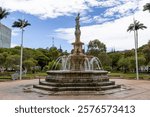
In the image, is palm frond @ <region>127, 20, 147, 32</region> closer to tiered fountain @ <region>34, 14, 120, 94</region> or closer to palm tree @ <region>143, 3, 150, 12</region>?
palm tree @ <region>143, 3, 150, 12</region>

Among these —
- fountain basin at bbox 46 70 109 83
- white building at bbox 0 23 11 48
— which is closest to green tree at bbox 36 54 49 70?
white building at bbox 0 23 11 48

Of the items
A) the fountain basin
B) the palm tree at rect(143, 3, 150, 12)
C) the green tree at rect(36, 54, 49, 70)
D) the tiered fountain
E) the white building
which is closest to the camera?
the tiered fountain

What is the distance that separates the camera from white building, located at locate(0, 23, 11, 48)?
10394 cm

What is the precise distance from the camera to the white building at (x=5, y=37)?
10394cm

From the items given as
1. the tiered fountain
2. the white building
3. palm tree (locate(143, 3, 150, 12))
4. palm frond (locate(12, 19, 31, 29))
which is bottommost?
the tiered fountain

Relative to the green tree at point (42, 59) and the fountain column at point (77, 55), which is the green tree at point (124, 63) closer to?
the green tree at point (42, 59)

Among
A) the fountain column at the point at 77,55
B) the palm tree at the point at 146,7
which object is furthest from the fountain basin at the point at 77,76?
the palm tree at the point at 146,7

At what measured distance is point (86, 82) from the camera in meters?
16.6

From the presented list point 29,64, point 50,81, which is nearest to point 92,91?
point 50,81

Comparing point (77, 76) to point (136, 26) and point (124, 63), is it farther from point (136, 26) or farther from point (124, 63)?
point (124, 63)

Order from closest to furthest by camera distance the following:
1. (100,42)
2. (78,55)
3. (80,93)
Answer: (80,93) < (78,55) < (100,42)

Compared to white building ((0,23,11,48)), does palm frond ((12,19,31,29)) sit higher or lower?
lower

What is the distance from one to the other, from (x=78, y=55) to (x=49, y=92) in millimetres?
7303

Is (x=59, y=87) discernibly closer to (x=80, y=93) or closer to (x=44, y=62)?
(x=80, y=93)
